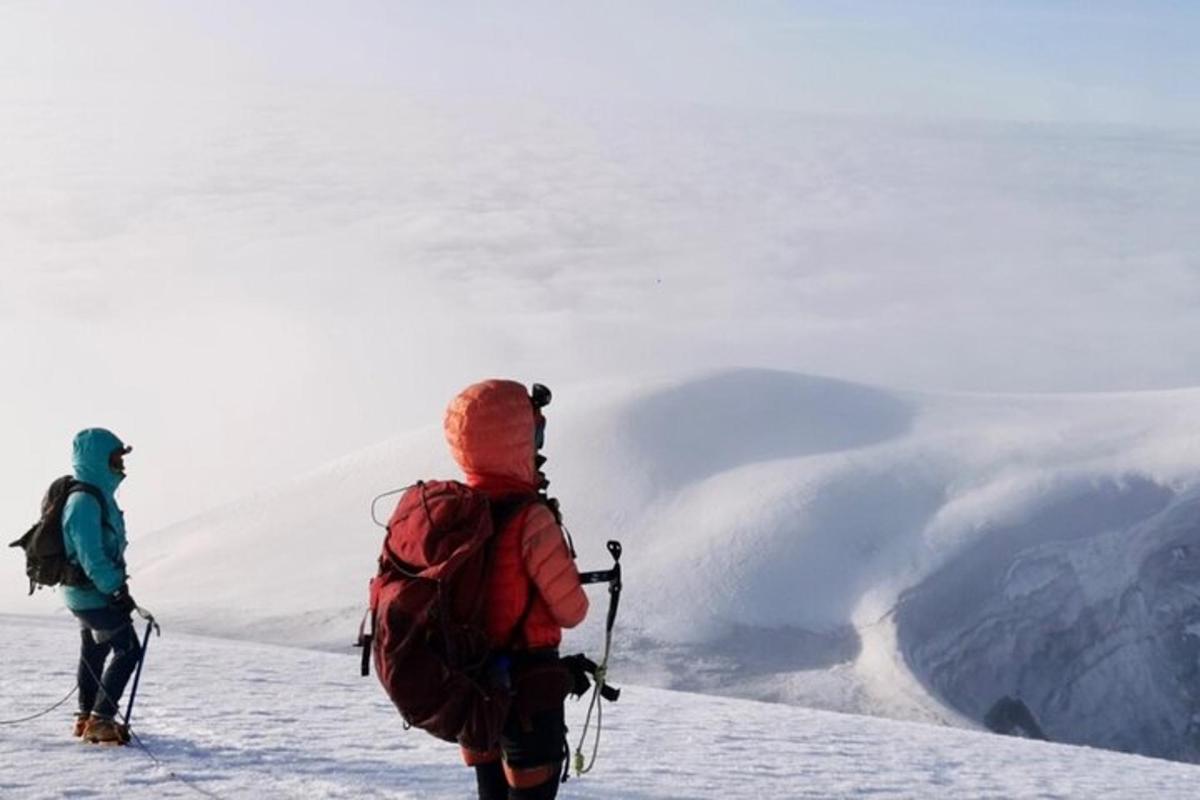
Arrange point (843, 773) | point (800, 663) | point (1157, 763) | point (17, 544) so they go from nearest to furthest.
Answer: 1. point (17, 544)
2. point (843, 773)
3. point (1157, 763)
4. point (800, 663)

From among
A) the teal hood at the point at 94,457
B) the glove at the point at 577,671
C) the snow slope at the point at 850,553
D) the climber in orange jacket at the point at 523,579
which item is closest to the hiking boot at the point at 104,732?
the teal hood at the point at 94,457

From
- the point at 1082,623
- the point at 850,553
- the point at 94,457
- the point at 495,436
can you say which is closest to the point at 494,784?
the point at 495,436

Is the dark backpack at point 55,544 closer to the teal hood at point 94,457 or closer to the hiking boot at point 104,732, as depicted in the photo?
the teal hood at point 94,457

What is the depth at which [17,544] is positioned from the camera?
7.59 meters

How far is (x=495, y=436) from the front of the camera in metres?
4.81

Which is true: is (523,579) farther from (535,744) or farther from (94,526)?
(94,526)

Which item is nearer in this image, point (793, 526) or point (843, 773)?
point (843, 773)

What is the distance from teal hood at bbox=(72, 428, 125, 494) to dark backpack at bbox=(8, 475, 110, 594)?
49mm

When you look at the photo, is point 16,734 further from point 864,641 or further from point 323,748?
point 864,641

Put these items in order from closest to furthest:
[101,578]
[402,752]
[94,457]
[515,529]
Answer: [515,529]
[101,578]
[94,457]
[402,752]

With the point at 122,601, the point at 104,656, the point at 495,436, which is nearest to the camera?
the point at 495,436

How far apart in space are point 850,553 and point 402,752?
17.5 meters

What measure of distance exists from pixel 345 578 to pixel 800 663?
343 inches

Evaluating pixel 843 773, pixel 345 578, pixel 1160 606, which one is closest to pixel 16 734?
pixel 843 773
